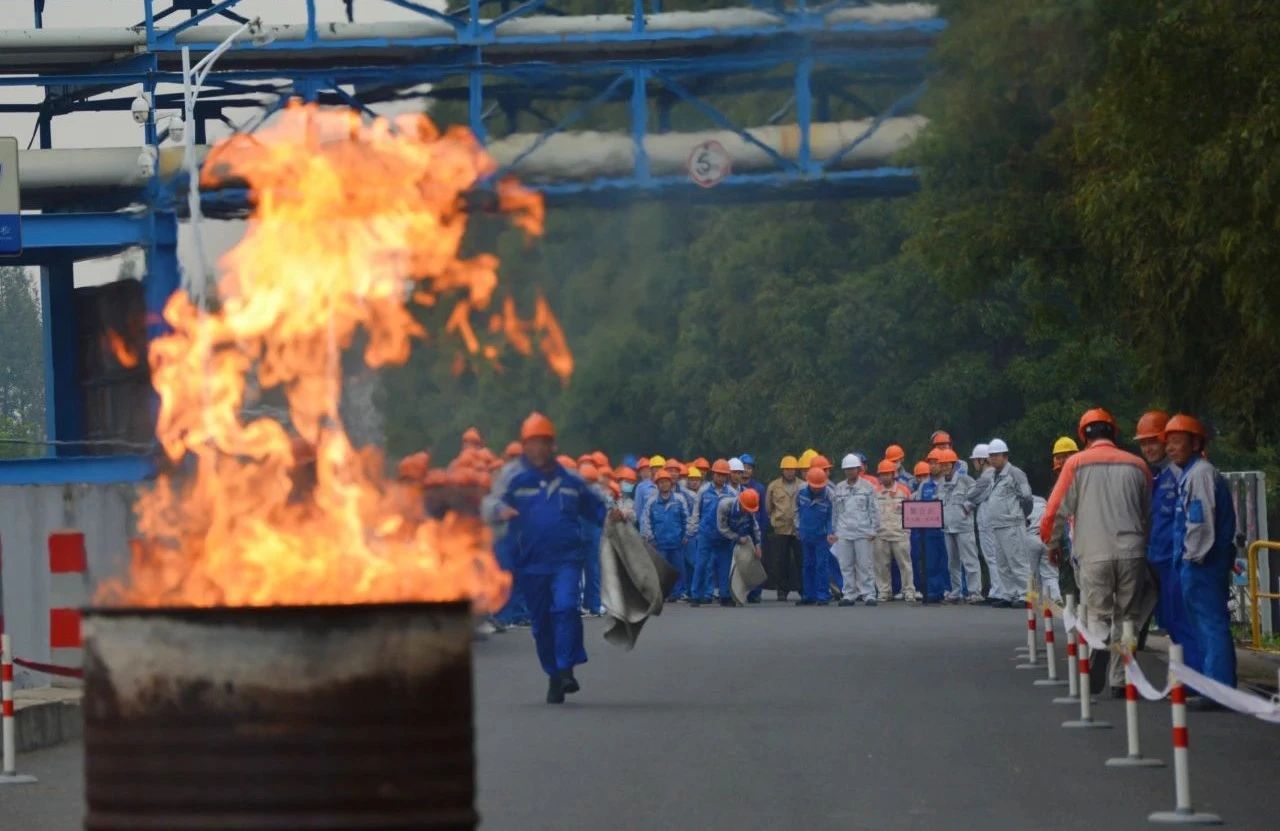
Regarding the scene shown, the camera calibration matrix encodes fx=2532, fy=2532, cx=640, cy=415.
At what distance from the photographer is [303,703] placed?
6.87 metres

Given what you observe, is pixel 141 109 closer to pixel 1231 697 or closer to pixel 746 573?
pixel 746 573

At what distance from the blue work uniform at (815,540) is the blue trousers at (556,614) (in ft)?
51.1

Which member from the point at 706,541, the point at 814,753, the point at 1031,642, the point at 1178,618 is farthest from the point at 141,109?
the point at 814,753

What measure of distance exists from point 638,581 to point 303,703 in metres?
12.1

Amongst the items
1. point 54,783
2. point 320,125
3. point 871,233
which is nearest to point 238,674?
point 320,125

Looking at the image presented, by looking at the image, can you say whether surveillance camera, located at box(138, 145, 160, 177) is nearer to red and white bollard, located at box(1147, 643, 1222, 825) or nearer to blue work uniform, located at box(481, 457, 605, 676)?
blue work uniform, located at box(481, 457, 605, 676)

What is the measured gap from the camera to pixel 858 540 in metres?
32.7

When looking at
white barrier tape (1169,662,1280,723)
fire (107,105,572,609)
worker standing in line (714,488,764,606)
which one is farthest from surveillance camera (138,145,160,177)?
white barrier tape (1169,662,1280,723)

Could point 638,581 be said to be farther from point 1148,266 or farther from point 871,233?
point 871,233

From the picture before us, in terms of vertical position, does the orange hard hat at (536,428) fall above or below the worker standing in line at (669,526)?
above

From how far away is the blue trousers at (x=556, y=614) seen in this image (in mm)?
17438

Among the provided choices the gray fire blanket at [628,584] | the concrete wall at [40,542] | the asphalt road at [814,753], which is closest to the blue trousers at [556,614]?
the asphalt road at [814,753]

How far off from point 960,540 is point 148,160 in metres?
13.2

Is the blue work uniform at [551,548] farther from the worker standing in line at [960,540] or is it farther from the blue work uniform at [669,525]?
Result: the blue work uniform at [669,525]
